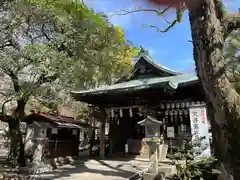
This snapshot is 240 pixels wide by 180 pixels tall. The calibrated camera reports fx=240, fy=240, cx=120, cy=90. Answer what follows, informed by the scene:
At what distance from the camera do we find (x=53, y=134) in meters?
12.6

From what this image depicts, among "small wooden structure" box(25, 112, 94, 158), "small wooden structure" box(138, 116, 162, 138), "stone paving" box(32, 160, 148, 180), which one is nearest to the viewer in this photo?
"stone paving" box(32, 160, 148, 180)

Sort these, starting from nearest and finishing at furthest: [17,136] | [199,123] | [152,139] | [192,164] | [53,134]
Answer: [192,164]
[152,139]
[199,123]
[17,136]
[53,134]

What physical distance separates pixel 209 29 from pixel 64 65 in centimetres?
680

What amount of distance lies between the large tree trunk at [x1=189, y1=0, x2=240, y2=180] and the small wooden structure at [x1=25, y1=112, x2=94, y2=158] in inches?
343

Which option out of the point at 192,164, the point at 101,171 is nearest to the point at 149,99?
the point at 101,171

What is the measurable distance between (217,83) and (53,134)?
10.1 metres

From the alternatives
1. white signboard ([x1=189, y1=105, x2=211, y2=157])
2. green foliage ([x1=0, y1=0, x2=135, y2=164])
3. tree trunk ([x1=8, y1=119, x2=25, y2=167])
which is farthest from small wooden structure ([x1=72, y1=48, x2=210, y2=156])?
tree trunk ([x1=8, y1=119, x2=25, y2=167])

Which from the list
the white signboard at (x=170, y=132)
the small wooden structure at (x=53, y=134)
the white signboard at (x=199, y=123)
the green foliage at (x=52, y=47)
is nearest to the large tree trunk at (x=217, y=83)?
the green foliage at (x=52, y=47)

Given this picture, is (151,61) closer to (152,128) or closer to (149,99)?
(149,99)

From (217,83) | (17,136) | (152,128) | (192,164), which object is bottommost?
(192,164)

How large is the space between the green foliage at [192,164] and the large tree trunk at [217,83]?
10.1 feet

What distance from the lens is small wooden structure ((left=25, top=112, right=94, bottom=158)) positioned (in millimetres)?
11321

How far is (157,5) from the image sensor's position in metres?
7.06

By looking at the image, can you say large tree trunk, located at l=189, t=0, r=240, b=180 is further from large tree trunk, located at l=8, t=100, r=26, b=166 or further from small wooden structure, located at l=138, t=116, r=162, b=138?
large tree trunk, located at l=8, t=100, r=26, b=166
